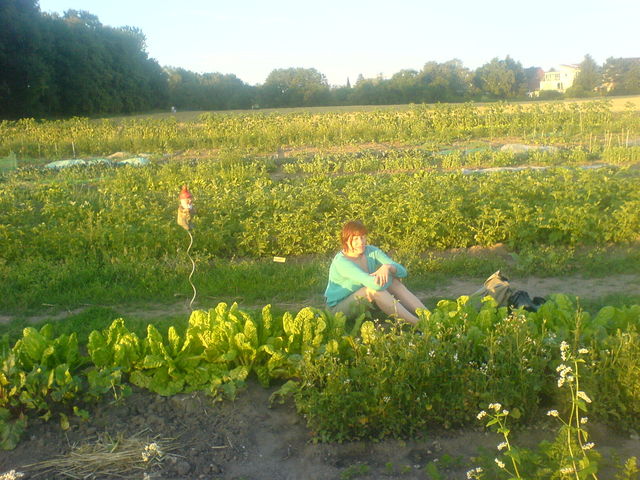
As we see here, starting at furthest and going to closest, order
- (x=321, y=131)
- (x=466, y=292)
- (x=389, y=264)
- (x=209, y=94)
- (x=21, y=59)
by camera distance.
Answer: (x=209, y=94)
(x=21, y=59)
(x=321, y=131)
(x=466, y=292)
(x=389, y=264)

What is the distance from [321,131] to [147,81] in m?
29.7

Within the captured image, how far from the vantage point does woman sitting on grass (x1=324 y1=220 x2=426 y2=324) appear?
511 cm

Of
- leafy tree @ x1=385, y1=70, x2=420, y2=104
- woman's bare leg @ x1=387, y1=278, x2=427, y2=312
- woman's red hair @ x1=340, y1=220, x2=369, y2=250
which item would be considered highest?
leafy tree @ x1=385, y1=70, x2=420, y2=104

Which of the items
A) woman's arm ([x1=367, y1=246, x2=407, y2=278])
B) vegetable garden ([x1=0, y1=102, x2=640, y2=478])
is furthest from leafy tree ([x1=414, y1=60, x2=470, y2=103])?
woman's arm ([x1=367, y1=246, x2=407, y2=278])

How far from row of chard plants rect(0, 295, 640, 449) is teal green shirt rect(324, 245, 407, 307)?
80 centimetres

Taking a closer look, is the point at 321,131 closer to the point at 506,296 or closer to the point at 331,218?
the point at 331,218

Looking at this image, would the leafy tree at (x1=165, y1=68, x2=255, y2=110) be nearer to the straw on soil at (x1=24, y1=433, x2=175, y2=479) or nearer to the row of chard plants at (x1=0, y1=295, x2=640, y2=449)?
the row of chard plants at (x1=0, y1=295, x2=640, y2=449)

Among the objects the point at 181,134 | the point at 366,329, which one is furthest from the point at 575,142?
the point at 366,329

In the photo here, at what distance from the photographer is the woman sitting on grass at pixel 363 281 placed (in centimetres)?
511

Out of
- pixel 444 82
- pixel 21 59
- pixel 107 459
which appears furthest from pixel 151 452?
pixel 444 82

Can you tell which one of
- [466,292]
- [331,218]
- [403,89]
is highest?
[403,89]

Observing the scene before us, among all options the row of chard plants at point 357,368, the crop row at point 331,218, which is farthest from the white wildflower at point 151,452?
the crop row at point 331,218

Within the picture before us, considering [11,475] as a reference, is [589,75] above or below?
above

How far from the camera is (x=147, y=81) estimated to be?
153 feet
